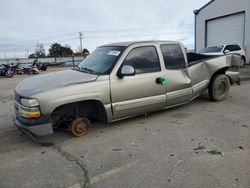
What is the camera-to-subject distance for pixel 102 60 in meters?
5.28

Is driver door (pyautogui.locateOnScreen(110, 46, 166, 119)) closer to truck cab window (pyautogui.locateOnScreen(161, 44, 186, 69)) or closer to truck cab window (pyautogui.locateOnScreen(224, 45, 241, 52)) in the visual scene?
truck cab window (pyautogui.locateOnScreen(161, 44, 186, 69))

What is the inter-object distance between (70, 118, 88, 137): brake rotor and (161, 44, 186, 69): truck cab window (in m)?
2.25

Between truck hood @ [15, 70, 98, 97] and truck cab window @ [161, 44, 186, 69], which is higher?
truck cab window @ [161, 44, 186, 69]

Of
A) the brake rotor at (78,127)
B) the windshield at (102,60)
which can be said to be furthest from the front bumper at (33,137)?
the windshield at (102,60)

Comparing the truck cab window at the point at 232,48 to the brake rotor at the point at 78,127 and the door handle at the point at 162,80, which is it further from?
the brake rotor at the point at 78,127

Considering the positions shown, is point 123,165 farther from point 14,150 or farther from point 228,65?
point 228,65

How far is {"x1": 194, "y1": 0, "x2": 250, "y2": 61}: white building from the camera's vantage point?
18.5 metres

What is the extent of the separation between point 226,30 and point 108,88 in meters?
18.4

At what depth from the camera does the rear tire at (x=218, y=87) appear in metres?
7.01

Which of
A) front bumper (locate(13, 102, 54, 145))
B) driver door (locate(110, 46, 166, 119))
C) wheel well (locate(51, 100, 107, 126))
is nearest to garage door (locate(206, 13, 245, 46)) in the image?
driver door (locate(110, 46, 166, 119))

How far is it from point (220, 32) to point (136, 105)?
18.2m

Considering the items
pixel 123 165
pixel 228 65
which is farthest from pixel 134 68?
pixel 228 65

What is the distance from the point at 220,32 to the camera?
20703 mm

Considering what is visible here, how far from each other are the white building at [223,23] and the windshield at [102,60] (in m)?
16.2
